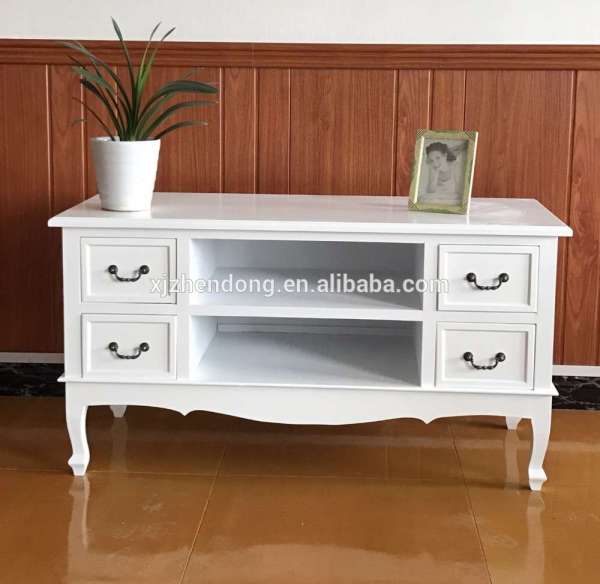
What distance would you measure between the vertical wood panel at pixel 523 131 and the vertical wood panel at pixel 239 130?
56 centimetres

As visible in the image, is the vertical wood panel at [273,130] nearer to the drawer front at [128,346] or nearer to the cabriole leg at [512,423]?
the drawer front at [128,346]

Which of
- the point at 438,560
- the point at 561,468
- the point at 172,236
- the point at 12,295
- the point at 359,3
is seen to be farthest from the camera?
the point at 12,295

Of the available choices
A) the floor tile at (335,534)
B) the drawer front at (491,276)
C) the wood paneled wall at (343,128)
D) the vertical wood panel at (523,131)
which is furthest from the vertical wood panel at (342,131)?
the floor tile at (335,534)

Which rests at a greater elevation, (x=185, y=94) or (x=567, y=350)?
(x=185, y=94)

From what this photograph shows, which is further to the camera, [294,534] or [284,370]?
[284,370]

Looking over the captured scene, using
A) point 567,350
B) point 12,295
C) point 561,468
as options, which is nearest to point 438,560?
point 561,468

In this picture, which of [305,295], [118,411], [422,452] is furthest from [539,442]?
[118,411]

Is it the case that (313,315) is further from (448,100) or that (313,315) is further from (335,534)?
(448,100)

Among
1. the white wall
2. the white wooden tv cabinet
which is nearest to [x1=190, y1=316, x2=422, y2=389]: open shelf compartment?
the white wooden tv cabinet

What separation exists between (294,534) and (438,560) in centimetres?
29

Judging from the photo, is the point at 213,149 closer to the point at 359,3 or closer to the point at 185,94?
the point at 185,94

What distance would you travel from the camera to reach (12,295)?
2814 mm

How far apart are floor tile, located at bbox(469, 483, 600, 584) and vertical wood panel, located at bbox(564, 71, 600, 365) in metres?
0.60

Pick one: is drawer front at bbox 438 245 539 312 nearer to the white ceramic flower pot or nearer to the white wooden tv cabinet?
the white wooden tv cabinet
